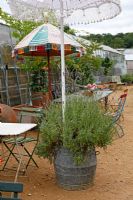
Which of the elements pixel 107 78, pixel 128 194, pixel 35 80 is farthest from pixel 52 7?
pixel 107 78

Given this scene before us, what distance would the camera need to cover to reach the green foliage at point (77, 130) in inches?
195

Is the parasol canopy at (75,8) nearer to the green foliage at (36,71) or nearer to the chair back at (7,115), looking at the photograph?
the chair back at (7,115)

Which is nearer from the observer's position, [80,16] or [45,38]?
[80,16]

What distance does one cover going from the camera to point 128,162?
6672 mm

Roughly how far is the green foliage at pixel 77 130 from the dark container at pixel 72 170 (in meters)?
0.10

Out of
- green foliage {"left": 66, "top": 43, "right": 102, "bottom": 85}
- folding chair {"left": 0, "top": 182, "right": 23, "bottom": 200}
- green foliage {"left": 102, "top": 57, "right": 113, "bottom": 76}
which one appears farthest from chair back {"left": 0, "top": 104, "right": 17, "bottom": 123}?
green foliage {"left": 102, "top": 57, "right": 113, "bottom": 76}

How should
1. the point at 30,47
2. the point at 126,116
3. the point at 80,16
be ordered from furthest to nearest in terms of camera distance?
the point at 126,116
the point at 30,47
the point at 80,16

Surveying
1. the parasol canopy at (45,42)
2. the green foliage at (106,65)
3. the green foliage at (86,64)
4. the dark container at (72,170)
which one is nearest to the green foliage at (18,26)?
the parasol canopy at (45,42)

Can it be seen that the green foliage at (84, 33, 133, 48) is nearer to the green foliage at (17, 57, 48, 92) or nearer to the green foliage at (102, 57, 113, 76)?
the green foliage at (102, 57, 113, 76)

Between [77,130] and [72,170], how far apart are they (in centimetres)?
52

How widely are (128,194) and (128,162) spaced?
1620mm

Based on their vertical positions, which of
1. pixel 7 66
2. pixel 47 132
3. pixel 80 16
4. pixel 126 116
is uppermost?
pixel 80 16

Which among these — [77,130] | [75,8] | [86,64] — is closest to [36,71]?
[86,64]

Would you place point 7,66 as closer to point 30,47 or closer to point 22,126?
point 30,47
